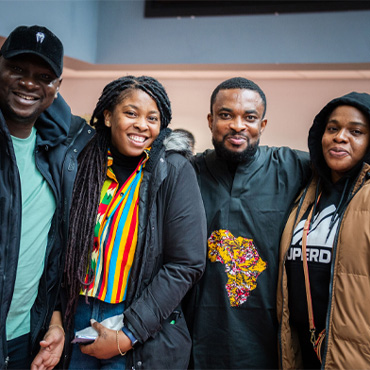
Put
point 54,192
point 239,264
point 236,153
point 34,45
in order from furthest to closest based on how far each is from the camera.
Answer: point 236,153 → point 239,264 → point 54,192 → point 34,45

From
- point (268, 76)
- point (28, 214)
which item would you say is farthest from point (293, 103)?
point (28, 214)

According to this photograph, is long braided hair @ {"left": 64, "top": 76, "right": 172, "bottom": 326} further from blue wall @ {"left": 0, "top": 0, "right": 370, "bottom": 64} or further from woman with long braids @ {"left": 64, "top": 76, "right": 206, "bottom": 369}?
blue wall @ {"left": 0, "top": 0, "right": 370, "bottom": 64}

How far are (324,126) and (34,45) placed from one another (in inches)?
48.5

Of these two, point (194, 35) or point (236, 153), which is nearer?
point (236, 153)

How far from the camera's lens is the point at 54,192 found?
5.02 ft

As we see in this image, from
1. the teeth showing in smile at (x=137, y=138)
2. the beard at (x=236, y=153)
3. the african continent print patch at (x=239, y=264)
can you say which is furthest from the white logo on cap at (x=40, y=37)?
the african continent print patch at (x=239, y=264)

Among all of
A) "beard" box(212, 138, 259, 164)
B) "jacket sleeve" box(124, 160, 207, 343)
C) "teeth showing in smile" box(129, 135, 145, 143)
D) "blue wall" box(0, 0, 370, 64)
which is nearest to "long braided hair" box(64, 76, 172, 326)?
"teeth showing in smile" box(129, 135, 145, 143)

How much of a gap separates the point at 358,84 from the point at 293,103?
649 mm

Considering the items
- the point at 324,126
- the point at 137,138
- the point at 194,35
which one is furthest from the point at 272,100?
the point at 137,138

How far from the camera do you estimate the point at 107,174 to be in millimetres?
1604

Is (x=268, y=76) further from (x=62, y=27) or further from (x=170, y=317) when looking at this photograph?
(x=170, y=317)

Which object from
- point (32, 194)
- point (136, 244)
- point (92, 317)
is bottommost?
point (92, 317)

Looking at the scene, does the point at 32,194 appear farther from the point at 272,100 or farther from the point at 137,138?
the point at 272,100

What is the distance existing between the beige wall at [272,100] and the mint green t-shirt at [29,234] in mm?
3284
